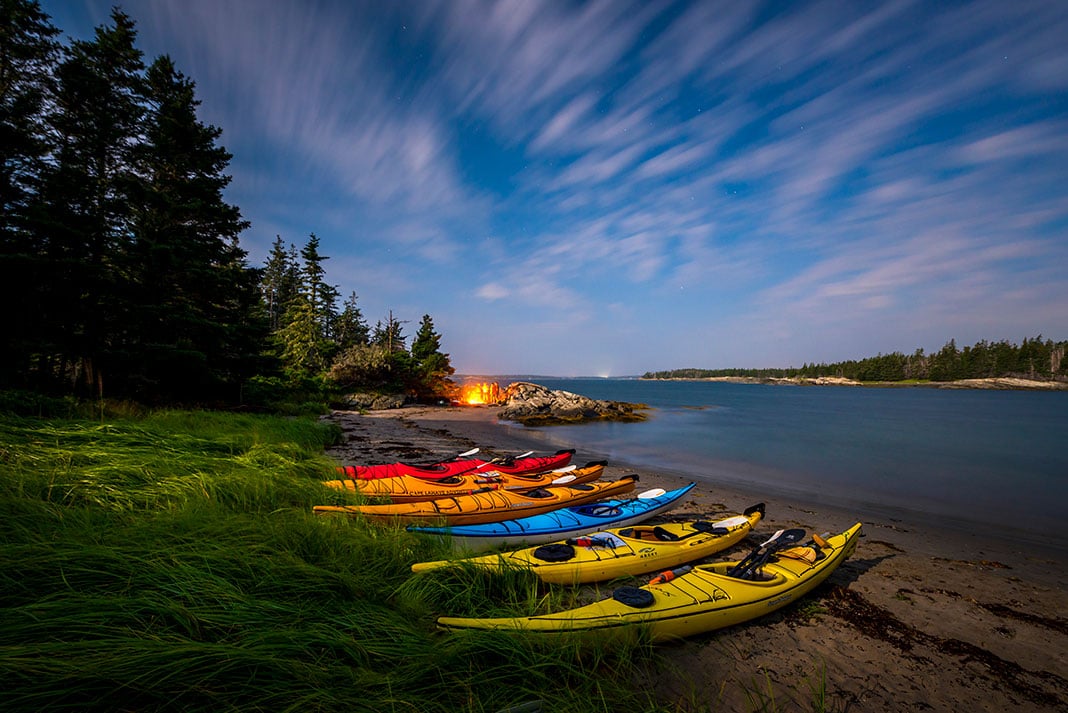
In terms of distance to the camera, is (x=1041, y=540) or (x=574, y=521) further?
(x=1041, y=540)

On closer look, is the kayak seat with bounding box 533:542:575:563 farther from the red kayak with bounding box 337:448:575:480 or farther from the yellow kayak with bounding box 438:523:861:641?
the red kayak with bounding box 337:448:575:480

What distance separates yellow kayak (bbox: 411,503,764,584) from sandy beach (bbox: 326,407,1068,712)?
2.18 feet

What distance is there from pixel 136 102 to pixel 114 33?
2.49 metres

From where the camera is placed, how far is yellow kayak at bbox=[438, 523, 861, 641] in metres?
2.96

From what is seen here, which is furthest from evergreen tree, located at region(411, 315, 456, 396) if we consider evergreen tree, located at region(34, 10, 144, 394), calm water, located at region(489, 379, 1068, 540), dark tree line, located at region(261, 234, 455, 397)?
evergreen tree, located at region(34, 10, 144, 394)

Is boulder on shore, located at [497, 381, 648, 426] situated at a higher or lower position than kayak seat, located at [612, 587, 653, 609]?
lower

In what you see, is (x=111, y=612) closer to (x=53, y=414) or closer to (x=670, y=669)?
(x=670, y=669)

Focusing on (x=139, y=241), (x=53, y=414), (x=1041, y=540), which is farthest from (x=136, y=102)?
(x=1041, y=540)

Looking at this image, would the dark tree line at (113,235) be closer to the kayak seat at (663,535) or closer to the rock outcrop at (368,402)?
the rock outcrop at (368,402)

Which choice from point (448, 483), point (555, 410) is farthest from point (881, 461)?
point (448, 483)

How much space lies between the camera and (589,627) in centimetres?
295

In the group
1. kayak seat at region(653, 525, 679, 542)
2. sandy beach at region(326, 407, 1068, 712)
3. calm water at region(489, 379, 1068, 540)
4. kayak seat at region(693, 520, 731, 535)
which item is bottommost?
calm water at region(489, 379, 1068, 540)

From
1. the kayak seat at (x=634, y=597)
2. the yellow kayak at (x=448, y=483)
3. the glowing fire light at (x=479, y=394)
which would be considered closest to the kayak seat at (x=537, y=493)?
the yellow kayak at (x=448, y=483)

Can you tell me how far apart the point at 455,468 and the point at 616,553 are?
A: 15.6 ft
